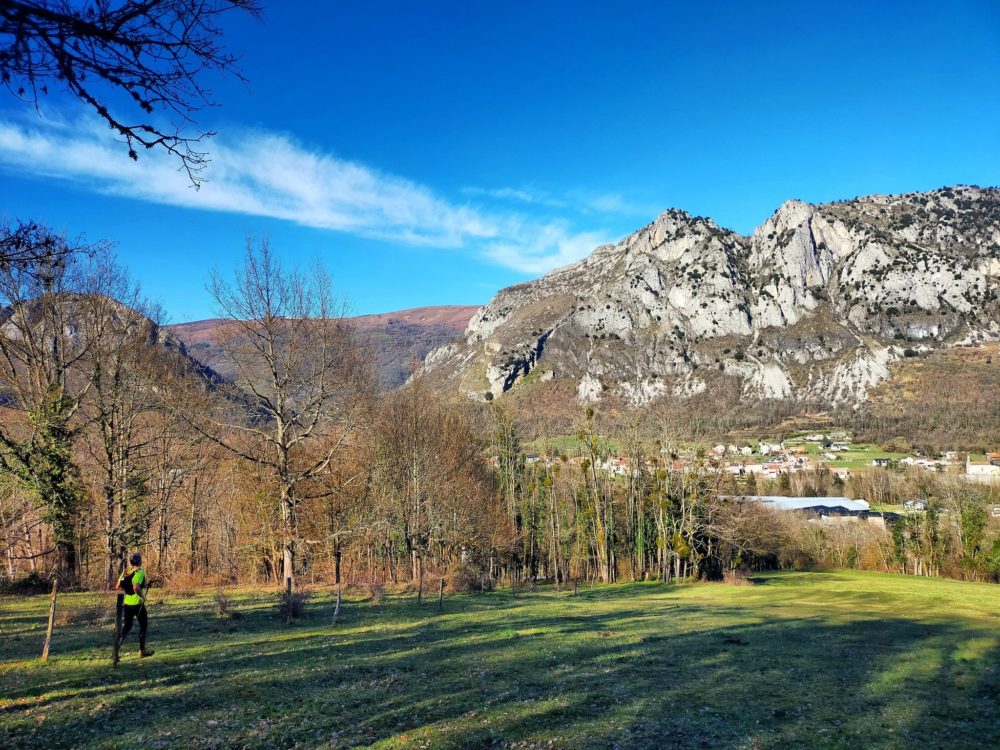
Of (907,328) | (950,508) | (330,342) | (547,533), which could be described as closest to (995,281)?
(907,328)

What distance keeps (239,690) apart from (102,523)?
73.7ft

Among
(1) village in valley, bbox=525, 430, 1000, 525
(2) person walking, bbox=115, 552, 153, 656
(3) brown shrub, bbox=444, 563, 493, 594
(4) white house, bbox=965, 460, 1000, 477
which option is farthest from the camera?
(4) white house, bbox=965, 460, 1000, 477

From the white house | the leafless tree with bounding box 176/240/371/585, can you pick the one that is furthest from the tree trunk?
the white house

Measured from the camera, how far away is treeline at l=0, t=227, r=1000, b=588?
2241 cm

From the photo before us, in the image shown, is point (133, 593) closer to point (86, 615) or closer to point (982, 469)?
point (86, 615)

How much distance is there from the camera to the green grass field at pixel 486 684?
852cm

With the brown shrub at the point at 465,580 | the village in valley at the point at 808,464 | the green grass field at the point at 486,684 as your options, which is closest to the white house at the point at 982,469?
the village in valley at the point at 808,464

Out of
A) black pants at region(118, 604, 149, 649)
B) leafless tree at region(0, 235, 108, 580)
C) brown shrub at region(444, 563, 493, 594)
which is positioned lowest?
brown shrub at region(444, 563, 493, 594)

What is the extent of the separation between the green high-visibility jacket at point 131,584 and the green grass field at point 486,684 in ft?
4.22

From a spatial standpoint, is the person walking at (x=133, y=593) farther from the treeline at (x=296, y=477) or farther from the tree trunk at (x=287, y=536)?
the tree trunk at (x=287, y=536)

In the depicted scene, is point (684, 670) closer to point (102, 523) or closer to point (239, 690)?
point (239, 690)

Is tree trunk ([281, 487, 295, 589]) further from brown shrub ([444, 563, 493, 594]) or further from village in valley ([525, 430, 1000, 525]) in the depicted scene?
village in valley ([525, 430, 1000, 525])

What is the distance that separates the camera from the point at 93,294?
2631 cm

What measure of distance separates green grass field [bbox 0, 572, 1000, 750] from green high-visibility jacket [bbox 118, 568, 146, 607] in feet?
4.22
